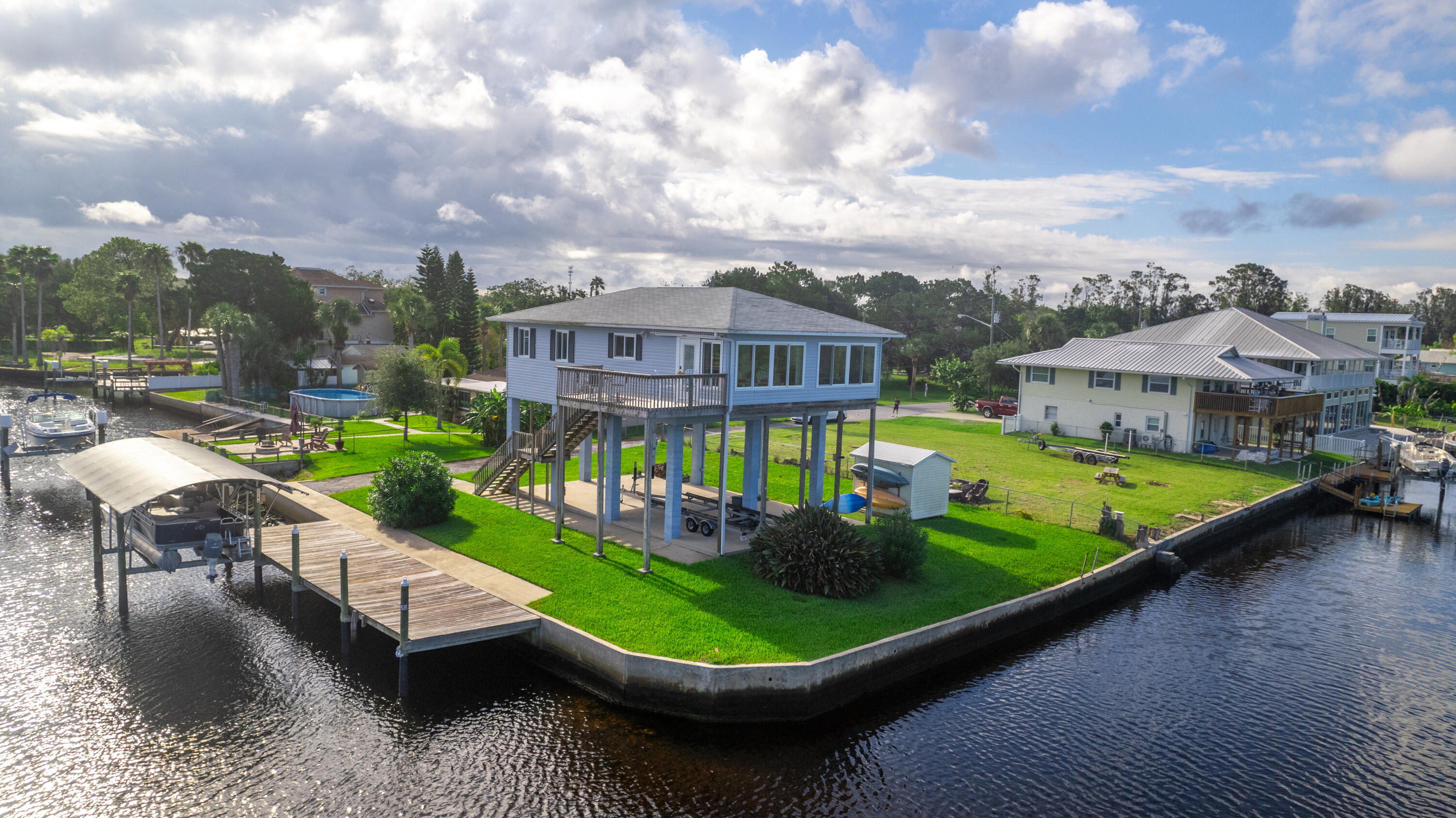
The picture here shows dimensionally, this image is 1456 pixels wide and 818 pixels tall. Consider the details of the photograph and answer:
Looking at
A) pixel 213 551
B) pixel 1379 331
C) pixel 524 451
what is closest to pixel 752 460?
pixel 524 451

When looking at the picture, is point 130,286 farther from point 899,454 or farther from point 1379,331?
point 1379,331

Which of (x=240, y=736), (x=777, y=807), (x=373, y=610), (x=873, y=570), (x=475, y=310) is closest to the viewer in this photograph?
(x=777, y=807)

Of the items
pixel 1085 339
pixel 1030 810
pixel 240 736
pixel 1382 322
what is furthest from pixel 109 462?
pixel 1382 322

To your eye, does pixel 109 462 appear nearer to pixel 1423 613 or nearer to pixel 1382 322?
pixel 1423 613

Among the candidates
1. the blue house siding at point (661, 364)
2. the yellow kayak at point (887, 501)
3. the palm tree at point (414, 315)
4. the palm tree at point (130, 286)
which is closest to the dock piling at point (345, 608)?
Result: the blue house siding at point (661, 364)

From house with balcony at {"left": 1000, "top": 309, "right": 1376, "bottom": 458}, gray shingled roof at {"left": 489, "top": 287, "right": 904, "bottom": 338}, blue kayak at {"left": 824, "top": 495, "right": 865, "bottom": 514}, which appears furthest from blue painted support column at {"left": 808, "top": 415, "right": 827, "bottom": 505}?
house with balcony at {"left": 1000, "top": 309, "right": 1376, "bottom": 458}

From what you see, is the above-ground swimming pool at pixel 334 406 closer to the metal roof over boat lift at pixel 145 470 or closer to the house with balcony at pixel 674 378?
the house with balcony at pixel 674 378
